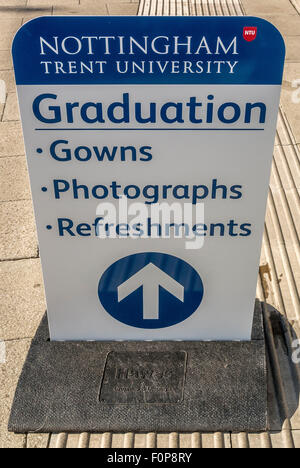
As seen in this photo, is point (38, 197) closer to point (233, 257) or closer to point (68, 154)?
point (68, 154)

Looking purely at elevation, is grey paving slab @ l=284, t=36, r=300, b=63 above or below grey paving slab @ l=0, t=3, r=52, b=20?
below

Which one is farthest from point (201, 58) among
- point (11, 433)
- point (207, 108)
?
point (11, 433)

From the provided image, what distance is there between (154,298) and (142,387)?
1.60 ft

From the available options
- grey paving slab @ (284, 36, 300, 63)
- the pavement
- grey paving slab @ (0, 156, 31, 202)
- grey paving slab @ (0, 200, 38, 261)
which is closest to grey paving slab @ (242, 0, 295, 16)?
grey paving slab @ (284, 36, 300, 63)

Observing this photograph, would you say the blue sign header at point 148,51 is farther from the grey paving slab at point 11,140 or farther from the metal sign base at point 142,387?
the grey paving slab at point 11,140

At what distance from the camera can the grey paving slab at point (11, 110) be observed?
5.52 m

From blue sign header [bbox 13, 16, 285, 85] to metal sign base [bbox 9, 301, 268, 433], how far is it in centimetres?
155

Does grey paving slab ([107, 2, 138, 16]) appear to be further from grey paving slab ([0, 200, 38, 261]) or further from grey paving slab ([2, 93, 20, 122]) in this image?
grey paving slab ([0, 200, 38, 261])

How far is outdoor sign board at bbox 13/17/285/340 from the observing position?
6.41ft

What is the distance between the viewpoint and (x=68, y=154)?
227 centimetres

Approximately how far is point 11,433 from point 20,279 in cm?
119

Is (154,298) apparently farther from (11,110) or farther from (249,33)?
(11,110)

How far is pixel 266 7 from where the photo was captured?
8.17 meters

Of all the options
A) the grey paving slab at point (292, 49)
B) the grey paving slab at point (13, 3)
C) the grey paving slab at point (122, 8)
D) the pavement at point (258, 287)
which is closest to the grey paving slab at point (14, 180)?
the pavement at point (258, 287)
